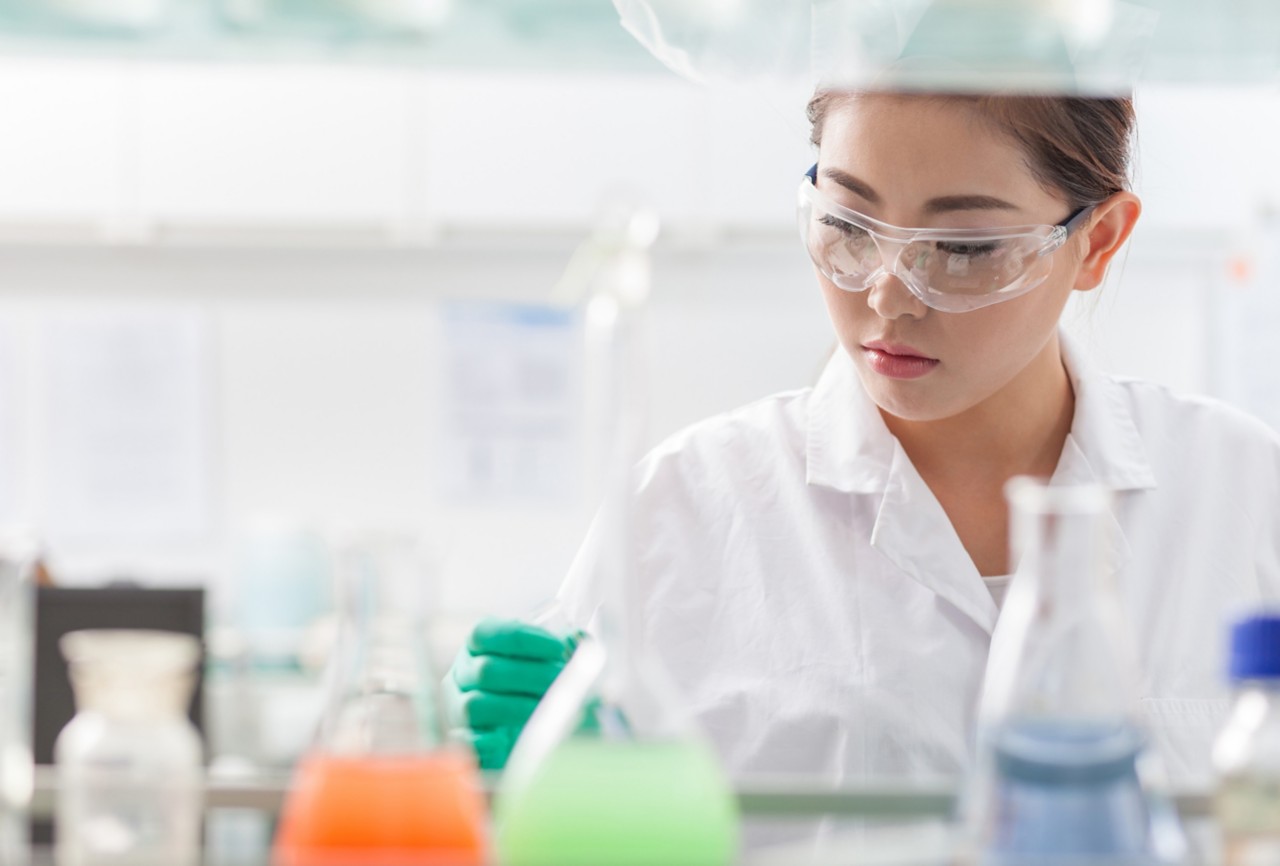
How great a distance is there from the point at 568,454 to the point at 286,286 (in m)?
1.01

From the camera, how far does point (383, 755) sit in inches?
23.3

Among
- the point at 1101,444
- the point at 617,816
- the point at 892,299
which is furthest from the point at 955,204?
the point at 617,816

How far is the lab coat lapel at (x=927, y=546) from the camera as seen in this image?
1.49 meters

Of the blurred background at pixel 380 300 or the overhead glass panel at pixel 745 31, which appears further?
the blurred background at pixel 380 300

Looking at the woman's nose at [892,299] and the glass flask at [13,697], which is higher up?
the woman's nose at [892,299]

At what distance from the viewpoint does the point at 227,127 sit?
12.1 feet

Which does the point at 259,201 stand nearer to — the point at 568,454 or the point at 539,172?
the point at 539,172

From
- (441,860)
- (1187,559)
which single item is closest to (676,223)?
(1187,559)

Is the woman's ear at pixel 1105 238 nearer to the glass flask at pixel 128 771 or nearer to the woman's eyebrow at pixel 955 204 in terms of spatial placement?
the woman's eyebrow at pixel 955 204

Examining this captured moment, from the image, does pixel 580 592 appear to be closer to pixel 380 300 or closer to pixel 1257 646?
pixel 1257 646

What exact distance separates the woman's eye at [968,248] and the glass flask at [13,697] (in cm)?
87

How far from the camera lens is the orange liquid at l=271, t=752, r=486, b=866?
537 mm

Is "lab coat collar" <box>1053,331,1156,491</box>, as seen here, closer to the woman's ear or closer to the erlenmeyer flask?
the woman's ear

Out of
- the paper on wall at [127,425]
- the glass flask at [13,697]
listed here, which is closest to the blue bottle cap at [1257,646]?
the glass flask at [13,697]
